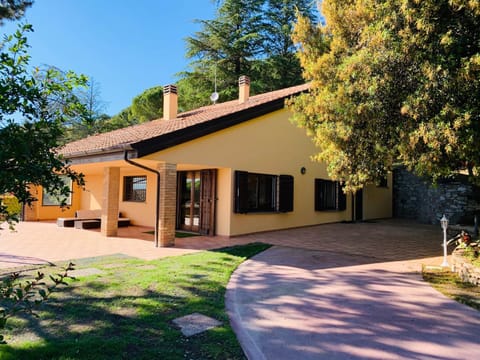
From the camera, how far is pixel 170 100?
1329 cm

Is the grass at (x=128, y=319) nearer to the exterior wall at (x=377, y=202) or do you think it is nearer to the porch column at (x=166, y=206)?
the porch column at (x=166, y=206)

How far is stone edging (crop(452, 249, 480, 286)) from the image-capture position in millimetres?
5887

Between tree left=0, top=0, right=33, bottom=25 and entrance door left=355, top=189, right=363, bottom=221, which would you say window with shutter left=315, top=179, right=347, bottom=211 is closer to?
entrance door left=355, top=189, right=363, bottom=221

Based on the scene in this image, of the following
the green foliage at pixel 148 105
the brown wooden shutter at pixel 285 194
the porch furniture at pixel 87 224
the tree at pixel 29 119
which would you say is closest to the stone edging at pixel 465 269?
the brown wooden shutter at pixel 285 194

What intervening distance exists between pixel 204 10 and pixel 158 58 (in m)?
5.14

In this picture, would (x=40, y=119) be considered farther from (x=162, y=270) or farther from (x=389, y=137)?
(x=389, y=137)

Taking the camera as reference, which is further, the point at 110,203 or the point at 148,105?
the point at 148,105

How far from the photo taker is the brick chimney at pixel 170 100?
12.8m

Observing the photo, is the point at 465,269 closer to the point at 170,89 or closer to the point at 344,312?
the point at 344,312

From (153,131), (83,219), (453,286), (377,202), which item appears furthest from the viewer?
(377,202)

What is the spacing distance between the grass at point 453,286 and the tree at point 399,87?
212cm

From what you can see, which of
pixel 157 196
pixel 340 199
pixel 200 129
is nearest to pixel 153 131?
pixel 200 129

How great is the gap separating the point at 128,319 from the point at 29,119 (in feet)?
8.49

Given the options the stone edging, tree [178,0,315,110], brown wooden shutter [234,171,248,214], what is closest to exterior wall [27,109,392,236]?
brown wooden shutter [234,171,248,214]
